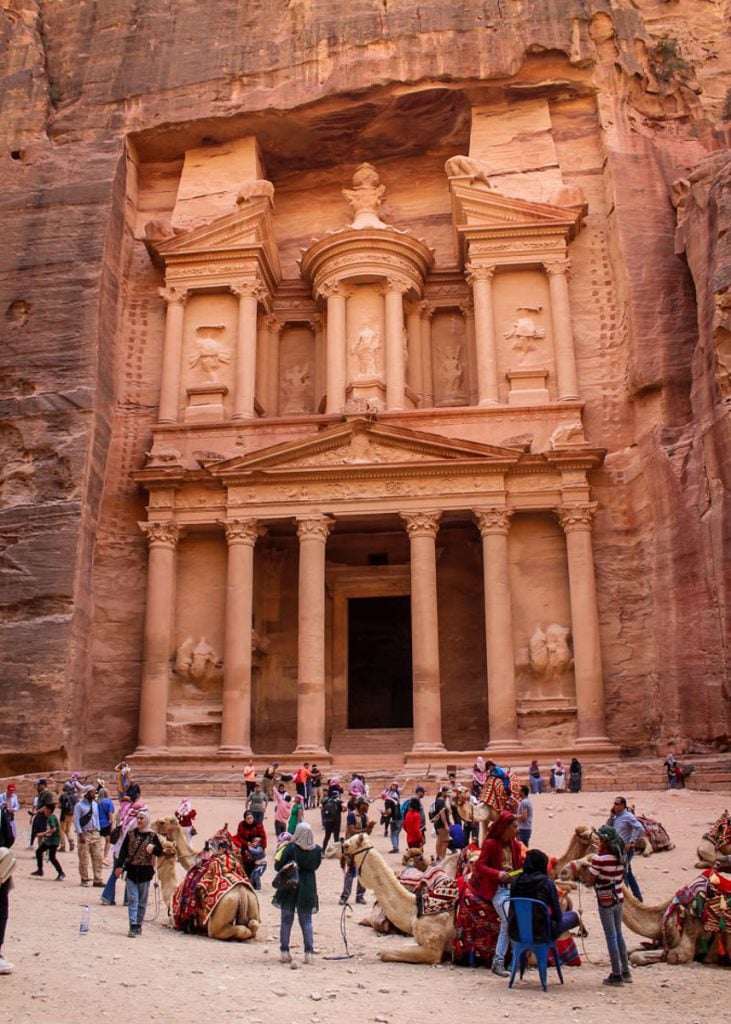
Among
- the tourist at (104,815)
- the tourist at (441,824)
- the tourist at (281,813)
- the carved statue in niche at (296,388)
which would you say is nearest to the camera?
the tourist at (104,815)

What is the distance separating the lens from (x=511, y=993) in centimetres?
854

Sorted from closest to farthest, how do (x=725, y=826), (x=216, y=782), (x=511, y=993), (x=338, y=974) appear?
(x=511, y=993) → (x=338, y=974) → (x=725, y=826) → (x=216, y=782)

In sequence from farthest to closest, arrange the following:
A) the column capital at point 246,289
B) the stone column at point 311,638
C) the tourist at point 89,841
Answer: the column capital at point 246,289
the stone column at point 311,638
the tourist at point 89,841

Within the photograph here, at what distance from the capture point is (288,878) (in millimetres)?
9633

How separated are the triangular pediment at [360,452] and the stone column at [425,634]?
1593 millimetres

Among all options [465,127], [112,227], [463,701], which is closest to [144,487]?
[112,227]

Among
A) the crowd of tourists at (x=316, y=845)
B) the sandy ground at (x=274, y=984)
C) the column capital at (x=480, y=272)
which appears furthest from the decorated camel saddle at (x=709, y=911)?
the column capital at (x=480, y=272)

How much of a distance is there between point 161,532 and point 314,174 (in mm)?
14651

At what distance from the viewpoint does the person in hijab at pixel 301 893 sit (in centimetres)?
970

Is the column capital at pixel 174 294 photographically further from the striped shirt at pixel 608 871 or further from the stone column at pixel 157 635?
the striped shirt at pixel 608 871

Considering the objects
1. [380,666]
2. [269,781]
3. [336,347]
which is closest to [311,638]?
[269,781]

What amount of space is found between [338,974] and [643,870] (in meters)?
6.29

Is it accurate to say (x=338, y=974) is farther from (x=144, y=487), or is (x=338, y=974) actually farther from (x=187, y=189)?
(x=187, y=189)

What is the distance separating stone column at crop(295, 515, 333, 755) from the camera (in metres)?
25.3
